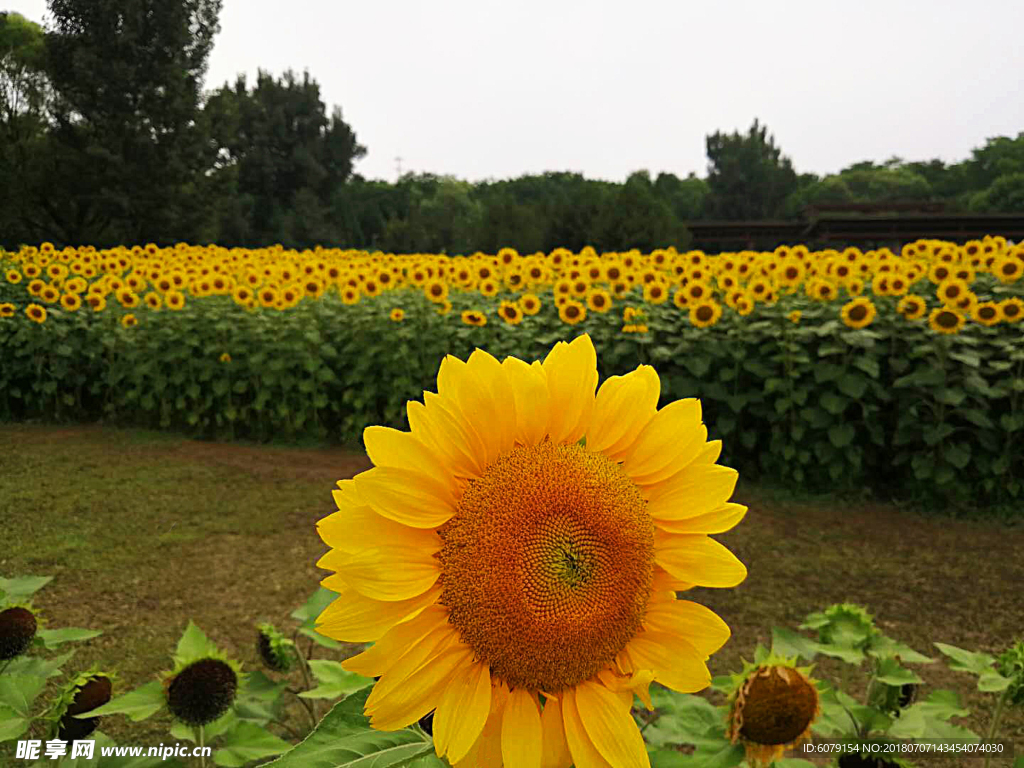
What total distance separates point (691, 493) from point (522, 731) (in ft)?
0.83

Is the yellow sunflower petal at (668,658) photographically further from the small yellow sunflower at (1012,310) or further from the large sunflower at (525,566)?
the small yellow sunflower at (1012,310)

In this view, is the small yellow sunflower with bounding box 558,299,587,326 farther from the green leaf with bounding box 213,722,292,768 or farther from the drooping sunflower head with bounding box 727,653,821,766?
the drooping sunflower head with bounding box 727,653,821,766

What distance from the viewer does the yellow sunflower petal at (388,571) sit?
618 millimetres

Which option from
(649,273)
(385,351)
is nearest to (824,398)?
(649,273)

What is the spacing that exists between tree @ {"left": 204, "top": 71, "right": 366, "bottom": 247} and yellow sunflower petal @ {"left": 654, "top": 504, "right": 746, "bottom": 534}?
4525cm

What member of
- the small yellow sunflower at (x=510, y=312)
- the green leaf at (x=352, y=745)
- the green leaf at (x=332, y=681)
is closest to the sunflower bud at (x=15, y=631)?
the green leaf at (x=332, y=681)

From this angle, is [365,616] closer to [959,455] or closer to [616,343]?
[959,455]

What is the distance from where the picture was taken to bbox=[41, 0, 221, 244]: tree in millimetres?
28438

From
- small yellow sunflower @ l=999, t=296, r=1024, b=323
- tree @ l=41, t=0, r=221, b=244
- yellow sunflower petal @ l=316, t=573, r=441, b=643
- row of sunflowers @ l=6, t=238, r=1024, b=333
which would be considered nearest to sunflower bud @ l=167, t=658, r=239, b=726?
yellow sunflower petal @ l=316, t=573, r=441, b=643

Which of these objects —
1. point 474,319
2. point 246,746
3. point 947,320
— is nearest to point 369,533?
point 246,746

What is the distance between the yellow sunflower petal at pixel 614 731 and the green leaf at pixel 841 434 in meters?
A: 5.11

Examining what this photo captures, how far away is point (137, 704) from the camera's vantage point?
4.89ft

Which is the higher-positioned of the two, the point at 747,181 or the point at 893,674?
the point at 747,181

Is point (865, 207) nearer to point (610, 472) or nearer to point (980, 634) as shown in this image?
point (980, 634)
